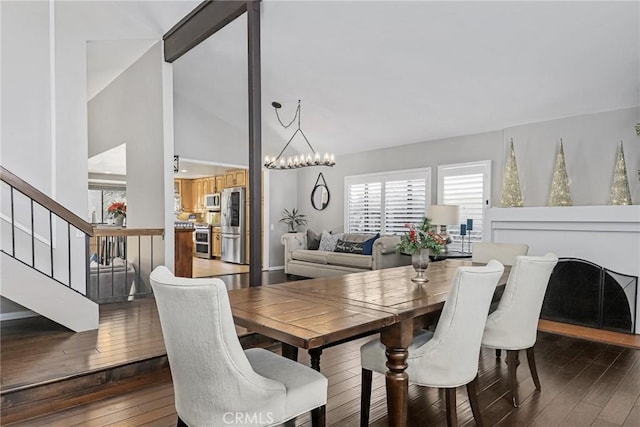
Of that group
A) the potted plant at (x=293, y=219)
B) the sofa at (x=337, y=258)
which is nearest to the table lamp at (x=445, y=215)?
the sofa at (x=337, y=258)

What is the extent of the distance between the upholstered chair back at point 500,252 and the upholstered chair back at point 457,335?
1.87 m

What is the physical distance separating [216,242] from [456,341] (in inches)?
335

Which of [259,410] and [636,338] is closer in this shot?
[259,410]

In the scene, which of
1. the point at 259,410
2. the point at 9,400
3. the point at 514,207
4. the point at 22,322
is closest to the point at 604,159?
the point at 514,207

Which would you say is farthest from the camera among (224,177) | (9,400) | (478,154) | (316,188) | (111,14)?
(224,177)

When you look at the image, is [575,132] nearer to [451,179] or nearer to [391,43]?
[451,179]

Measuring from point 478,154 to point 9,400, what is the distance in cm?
579

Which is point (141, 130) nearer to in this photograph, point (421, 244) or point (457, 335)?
point (421, 244)

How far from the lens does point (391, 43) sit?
423 cm

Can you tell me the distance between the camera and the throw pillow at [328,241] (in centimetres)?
700

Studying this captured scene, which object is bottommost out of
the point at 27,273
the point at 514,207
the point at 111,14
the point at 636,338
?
the point at 636,338

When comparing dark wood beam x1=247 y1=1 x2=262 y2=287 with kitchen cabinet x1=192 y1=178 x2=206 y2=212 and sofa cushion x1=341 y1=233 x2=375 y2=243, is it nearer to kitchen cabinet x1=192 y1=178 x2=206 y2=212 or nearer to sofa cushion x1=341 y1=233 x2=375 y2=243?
sofa cushion x1=341 y1=233 x2=375 y2=243

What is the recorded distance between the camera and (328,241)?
23.3 feet

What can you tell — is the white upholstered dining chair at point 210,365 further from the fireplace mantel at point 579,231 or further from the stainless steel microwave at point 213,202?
the stainless steel microwave at point 213,202
